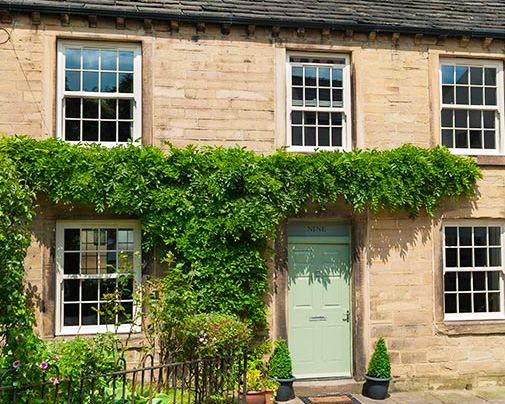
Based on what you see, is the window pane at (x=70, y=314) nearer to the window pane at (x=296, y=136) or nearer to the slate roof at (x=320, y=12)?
the window pane at (x=296, y=136)

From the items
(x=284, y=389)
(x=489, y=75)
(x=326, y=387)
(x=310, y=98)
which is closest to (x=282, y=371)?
(x=284, y=389)

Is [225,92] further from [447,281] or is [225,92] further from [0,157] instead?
[447,281]

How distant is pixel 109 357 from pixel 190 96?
15.2 ft

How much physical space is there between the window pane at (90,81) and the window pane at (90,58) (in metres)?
0.11

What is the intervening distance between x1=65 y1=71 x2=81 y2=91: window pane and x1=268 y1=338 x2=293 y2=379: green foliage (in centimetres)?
536

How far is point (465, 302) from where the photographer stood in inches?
415

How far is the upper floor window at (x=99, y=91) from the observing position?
9531mm

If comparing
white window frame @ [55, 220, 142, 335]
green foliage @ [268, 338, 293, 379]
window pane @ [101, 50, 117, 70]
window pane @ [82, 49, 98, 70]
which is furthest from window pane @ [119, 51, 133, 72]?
green foliage @ [268, 338, 293, 379]

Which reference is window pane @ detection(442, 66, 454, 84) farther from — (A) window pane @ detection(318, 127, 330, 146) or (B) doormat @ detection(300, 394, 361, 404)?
(B) doormat @ detection(300, 394, 361, 404)

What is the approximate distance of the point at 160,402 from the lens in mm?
6781

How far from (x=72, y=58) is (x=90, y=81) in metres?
0.47

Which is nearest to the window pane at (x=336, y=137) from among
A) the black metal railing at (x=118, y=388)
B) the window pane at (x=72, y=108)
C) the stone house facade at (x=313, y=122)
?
the stone house facade at (x=313, y=122)

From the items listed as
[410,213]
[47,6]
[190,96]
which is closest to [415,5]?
[410,213]

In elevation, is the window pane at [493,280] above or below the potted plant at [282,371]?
above
